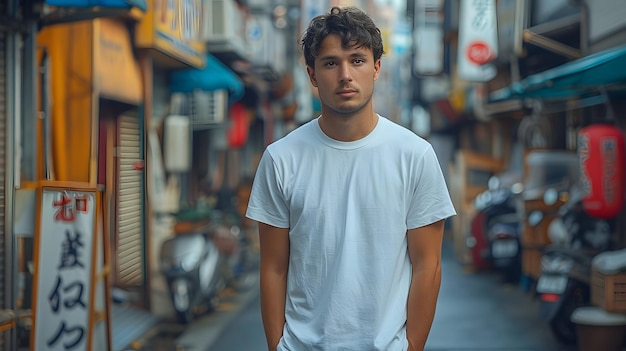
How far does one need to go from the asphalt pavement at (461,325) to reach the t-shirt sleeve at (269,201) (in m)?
6.30

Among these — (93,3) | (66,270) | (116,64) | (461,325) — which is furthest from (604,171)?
(66,270)

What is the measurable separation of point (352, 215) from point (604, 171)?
7196 mm

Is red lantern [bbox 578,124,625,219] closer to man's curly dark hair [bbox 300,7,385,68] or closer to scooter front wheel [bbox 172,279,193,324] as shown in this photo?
scooter front wheel [bbox 172,279,193,324]

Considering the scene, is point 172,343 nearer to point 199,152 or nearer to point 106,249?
point 106,249

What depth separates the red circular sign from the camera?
1881 centimetres

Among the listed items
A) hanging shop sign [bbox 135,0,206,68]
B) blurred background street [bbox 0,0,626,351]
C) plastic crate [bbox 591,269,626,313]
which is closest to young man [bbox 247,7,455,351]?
blurred background street [bbox 0,0,626,351]

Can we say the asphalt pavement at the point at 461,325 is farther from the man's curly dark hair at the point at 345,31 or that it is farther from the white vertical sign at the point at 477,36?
the man's curly dark hair at the point at 345,31

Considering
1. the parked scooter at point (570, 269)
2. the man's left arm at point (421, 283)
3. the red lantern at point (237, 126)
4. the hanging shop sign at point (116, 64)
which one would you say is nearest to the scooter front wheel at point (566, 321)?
the parked scooter at point (570, 269)

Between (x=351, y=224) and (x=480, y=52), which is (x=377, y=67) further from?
(x=480, y=52)

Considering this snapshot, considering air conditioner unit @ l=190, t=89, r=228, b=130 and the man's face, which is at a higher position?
air conditioner unit @ l=190, t=89, r=228, b=130

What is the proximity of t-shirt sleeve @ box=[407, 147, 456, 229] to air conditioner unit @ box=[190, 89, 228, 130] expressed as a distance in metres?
13.7

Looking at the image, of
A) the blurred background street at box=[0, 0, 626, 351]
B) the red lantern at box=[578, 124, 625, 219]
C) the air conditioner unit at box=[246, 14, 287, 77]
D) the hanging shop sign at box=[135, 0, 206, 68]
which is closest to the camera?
the blurred background street at box=[0, 0, 626, 351]

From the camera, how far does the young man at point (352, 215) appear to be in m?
2.78

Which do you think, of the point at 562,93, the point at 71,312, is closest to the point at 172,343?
the point at 71,312
